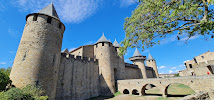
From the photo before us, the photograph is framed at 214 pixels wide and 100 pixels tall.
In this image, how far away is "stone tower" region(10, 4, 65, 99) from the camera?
328 inches

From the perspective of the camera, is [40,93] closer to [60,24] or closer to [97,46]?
[60,24]

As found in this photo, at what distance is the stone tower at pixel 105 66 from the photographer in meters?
16.8

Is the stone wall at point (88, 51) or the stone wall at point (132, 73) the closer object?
the stone wall at point (88, 51)

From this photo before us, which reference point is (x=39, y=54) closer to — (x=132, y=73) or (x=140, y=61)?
(x=132, y=73)

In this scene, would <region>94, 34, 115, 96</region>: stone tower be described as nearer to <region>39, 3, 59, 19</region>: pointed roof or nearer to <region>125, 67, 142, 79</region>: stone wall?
<region>125, 67, 142, 79</region>: stone wall

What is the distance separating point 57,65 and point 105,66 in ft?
29.2

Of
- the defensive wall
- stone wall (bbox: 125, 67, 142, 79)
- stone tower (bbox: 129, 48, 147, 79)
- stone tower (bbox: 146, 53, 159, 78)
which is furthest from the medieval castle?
stone tower (bbox: 146, 53, 159, 78)

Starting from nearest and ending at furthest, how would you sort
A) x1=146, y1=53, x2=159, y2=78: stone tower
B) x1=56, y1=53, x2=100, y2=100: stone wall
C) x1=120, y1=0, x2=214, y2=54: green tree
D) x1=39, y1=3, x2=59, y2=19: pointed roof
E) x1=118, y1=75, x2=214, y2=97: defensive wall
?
x1=120, y1=0, x2=214, y2=54: green tree < x1=118, y1=75, x2=214, y2=97: defensive wall < x1=39, y1=3, x2=59, y2=19: pointed roof < x1=56, y1=53, x2=100, y2=100: stone wall < x1=146, y1=53, x2=159, y2=78: stone tower

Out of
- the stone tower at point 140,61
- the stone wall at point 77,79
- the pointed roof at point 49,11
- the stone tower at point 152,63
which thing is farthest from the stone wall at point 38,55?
the stone tower at point 152,63

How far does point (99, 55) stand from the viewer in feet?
61.3

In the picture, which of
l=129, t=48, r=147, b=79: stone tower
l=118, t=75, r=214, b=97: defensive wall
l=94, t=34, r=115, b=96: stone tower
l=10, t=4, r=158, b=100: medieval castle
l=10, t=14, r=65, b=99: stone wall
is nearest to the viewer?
l=10, t=14, r=65, b=99: stone wall

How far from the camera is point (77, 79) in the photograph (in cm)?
1419

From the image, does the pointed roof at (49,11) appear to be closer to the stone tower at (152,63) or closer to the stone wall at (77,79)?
the stone wall at (77,79)

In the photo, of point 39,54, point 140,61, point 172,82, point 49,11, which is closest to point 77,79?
point 39,54
